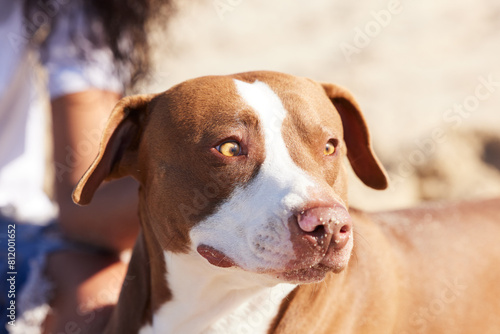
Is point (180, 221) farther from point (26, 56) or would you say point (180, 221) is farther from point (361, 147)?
point (26, 56)

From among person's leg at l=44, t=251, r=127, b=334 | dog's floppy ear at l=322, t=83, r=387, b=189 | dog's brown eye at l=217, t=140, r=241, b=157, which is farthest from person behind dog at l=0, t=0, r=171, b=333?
dog's floppy ear at l=322, t=83, r=387, b=189

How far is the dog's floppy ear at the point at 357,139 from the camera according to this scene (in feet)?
9.09

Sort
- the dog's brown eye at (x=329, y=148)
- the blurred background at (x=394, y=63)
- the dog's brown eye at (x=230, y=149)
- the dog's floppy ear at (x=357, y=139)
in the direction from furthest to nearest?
the blurred background at (x=394, y=63) < the dog's floppy ear at (x=357, y=139) < the dog's brown eye at (x=329, y=148) < the dog's brown eye at (x=230, y=149)

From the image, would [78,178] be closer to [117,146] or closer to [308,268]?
[117,146]

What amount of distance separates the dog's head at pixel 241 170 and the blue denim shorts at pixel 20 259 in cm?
90

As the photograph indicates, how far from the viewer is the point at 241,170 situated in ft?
7.47

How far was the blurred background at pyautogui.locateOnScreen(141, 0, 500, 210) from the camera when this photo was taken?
18.0 ft

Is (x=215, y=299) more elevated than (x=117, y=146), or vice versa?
(x=117, y=146)

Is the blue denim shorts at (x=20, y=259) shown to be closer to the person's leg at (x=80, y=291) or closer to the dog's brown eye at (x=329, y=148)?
the person's leg at (x=80, y=291)

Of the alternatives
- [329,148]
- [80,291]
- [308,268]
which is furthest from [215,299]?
[80,291]

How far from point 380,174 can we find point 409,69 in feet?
18.2

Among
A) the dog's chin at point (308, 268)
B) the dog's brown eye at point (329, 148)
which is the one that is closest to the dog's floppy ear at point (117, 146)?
the dog's chin at point (308, 268)

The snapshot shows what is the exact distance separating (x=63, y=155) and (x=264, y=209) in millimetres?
1665

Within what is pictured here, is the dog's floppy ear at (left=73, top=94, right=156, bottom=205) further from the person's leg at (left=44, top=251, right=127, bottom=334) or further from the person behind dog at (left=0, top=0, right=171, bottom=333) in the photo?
the person's leg at (left=44, top=251, right=127, bottom=334)
